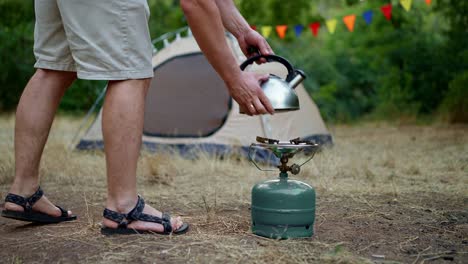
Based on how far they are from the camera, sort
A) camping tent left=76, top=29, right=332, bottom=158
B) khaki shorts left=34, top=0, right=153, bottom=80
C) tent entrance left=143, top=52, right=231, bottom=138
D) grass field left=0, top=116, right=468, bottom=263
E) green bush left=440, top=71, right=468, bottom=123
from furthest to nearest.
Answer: green bush left=440, top=71, right=468, bottom=123, tent entrance left=143, top=52, right=231, bottom=138, camping tent left=76, top=29, right=332, bottom=158, khaki shorts left=34, top=0, right=153, bottom=80, grass field left=0, top=116, right=468, bottom=263

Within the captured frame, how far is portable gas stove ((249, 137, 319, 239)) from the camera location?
2.40 m

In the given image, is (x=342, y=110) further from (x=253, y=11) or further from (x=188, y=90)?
(x=188, y=90)

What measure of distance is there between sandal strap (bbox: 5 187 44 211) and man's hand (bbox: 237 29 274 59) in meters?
1.11

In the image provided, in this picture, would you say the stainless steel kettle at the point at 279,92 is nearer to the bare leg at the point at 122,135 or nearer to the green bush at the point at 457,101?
the bare leg at the point at 122,135

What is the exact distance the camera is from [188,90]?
18.8 ft

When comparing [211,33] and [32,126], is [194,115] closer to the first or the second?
[32,126]

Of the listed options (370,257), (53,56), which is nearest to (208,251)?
(370,257)

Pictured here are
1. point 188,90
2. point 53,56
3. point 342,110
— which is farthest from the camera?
point 342,110

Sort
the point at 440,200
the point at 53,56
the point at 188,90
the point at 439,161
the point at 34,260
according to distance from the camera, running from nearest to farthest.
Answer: the point at 34,260
the point at 53,56
the point at 440,200
the point at 439,161
the point at 188,90

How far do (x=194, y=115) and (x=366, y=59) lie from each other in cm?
601

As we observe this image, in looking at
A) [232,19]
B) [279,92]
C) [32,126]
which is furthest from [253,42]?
[32,126]

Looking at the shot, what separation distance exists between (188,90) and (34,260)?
3653 millimetres

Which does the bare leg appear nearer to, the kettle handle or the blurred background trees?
the kettle handle

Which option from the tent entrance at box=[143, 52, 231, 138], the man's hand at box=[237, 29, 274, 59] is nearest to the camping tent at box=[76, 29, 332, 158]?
the tent entrance at box=[143, 52, 231, 138]
